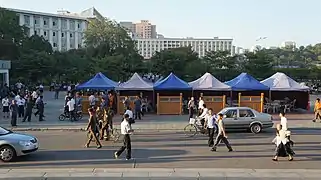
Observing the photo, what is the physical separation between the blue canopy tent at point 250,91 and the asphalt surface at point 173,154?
35.3ft

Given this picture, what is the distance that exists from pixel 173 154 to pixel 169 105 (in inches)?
669

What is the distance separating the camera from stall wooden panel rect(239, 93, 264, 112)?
3338 cm

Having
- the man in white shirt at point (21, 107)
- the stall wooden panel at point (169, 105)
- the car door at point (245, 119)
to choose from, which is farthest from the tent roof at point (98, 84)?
the car door at point (245, 119)

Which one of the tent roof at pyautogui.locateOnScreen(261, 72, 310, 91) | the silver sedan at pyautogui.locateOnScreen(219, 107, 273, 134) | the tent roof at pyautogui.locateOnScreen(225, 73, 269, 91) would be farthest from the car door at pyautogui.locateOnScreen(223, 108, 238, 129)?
the tent roof at pyautogui.locateOnScreen(261, 72, 310, 91)

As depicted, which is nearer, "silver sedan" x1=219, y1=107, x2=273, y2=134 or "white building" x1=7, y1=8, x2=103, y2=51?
"silver sedan" x1=219, y1=107, x2=273, y2=134

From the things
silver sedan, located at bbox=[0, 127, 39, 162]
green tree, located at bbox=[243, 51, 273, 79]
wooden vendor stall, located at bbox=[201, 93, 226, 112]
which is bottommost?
silver sedan, located at bbox=[0, 127, 39, 162]

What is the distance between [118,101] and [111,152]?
16.7 meters

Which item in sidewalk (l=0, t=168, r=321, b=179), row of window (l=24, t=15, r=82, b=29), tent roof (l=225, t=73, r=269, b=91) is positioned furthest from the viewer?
row of window (l=24, t=15, r=82, b=29)

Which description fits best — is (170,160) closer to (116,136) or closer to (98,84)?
(116,136)

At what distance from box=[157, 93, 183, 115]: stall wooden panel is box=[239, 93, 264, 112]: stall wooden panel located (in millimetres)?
4426

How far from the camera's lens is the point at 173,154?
55.5 feet

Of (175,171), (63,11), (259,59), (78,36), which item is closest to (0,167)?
(175,171)

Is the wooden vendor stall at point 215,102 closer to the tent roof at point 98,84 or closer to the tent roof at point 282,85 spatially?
the tent roof at point 282,85

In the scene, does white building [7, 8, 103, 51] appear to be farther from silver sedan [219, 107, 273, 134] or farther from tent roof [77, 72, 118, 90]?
silver sedan [219, 107, 273, 134]
